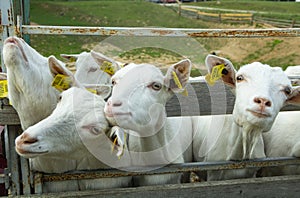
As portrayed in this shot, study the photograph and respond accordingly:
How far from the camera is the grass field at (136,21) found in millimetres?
18953

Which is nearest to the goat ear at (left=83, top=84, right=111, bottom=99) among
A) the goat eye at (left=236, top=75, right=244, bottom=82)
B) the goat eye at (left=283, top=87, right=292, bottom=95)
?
the goat eye at (left=236, top=75, right=244, bottom=82)

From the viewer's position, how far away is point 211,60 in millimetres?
3084

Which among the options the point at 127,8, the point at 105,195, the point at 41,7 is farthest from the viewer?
the point at 127,8

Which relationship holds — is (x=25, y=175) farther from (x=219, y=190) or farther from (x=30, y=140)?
(x=219, y=190)

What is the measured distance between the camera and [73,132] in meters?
Answer: 2.60

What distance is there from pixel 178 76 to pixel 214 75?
0.93 ft

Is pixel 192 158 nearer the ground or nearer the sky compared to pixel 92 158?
nearer the ground

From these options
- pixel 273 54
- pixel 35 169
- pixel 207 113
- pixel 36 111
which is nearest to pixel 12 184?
pixel 35 169

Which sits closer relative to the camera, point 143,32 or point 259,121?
point 259,121

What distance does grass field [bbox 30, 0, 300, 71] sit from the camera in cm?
1895

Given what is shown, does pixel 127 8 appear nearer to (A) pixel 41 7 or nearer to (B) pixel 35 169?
(A) pixel 41 7

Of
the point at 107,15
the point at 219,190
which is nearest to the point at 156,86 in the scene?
the point at 219,190

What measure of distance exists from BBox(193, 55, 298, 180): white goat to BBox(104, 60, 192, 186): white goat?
32 cm

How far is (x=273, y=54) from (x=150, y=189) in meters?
17.9
